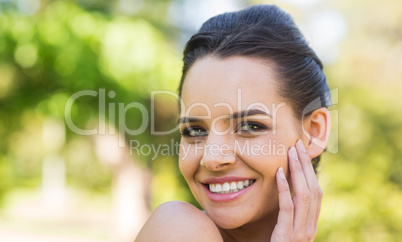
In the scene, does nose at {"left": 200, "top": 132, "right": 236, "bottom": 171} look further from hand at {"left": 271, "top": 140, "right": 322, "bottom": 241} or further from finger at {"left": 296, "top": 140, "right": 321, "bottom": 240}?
finger at {"left": 296, "top": 140, "right": 321, "bottom": 240}

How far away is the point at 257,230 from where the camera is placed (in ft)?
7.11

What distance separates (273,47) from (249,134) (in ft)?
1.48

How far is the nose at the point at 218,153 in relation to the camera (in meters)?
1.84

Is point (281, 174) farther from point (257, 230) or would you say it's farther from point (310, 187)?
point (257, 230)

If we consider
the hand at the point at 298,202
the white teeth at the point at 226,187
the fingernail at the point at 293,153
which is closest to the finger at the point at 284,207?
the hand at the point at 298,202

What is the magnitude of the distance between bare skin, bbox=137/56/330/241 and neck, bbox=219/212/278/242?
0.06 m

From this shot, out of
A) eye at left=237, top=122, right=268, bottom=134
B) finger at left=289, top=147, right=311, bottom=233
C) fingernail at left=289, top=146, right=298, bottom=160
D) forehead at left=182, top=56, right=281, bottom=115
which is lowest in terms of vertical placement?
finger at left=289, top=147, right=311, bottom=233

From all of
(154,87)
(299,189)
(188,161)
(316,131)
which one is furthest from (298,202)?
(154,87)

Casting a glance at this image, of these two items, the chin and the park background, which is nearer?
the chin

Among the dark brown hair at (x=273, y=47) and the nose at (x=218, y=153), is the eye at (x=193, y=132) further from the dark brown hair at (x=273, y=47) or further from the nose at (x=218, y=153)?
the dark brown hair at (x=273, y=47)

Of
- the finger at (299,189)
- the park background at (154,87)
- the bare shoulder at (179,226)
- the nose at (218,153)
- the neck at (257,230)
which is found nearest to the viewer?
the bare shoulder at (179,226)

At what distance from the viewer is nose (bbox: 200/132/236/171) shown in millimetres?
1840

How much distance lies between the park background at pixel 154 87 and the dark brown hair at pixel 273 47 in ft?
3.67

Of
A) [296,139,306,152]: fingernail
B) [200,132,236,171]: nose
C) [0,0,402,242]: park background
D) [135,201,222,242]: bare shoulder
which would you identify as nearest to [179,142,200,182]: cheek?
[200,132,236,171]: nose
